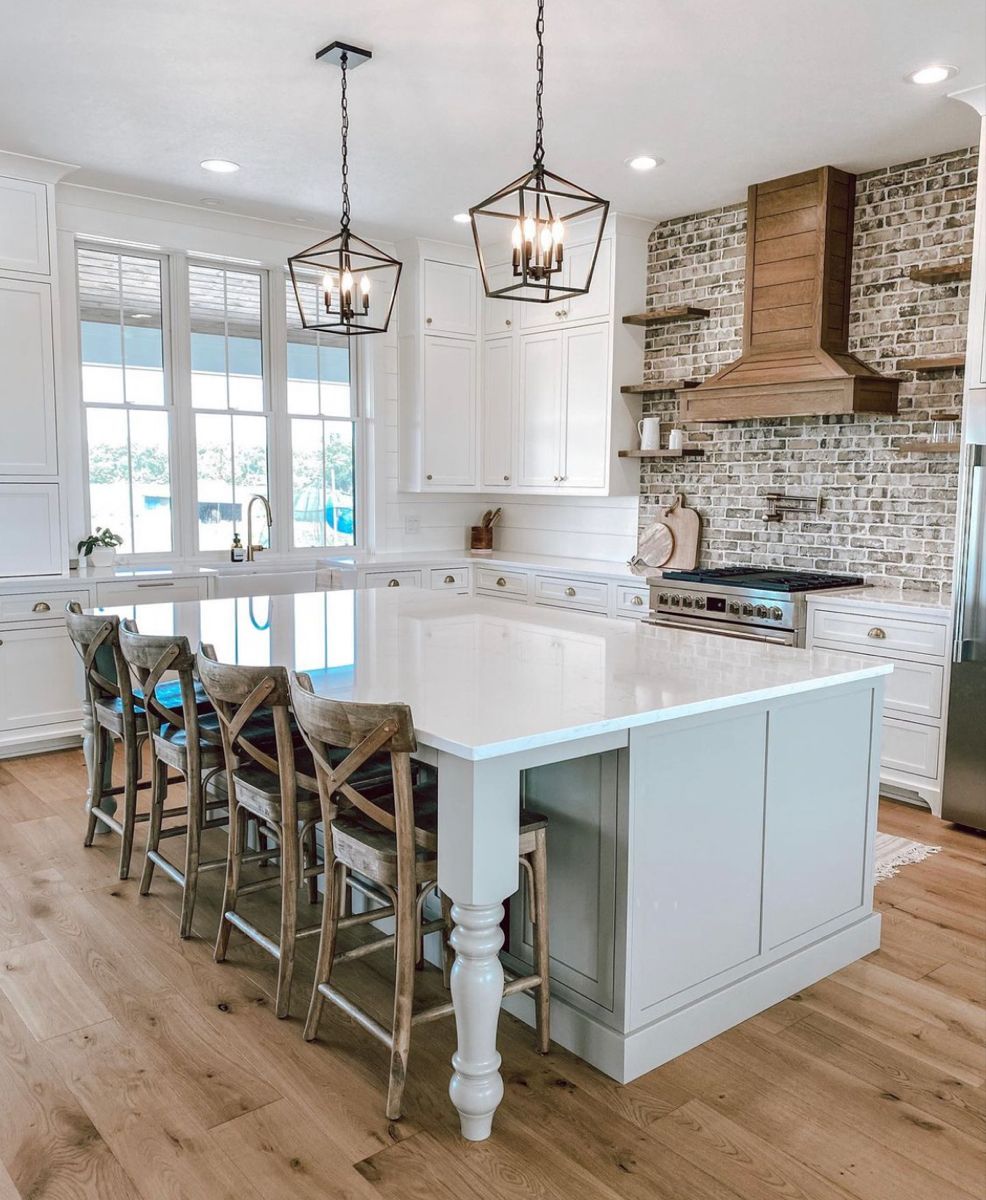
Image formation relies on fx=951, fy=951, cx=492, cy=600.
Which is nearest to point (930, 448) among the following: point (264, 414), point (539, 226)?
point (539, 226)

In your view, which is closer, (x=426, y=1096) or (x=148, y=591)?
(x=426, y=1096)

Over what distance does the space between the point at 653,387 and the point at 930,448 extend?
1.77 metres

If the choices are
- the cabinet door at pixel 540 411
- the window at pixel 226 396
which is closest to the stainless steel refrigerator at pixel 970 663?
the cabinet door at pixel 540 411

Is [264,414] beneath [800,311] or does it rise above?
beneath

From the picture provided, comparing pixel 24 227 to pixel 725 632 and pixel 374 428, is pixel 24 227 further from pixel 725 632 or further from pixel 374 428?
pixel 725 632

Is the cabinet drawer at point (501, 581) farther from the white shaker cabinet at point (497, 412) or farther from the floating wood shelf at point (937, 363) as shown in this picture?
the floating wood shelf at point (937, 363)

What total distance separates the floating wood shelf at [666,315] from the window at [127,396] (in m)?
2.84

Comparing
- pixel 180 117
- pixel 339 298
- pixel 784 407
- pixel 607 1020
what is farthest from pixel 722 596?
pixel 180 117

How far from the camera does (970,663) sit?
396 centimetres

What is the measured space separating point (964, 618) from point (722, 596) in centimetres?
116

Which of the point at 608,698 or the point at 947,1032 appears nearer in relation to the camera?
the point at 608,698

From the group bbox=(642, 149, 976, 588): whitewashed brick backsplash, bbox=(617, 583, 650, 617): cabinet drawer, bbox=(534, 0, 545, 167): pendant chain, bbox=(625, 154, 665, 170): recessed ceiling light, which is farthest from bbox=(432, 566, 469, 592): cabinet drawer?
bbox=(534, 0, 545, 167): pendant chain

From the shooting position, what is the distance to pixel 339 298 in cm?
342

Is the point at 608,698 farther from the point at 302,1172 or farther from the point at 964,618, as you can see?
the point at 964,618
